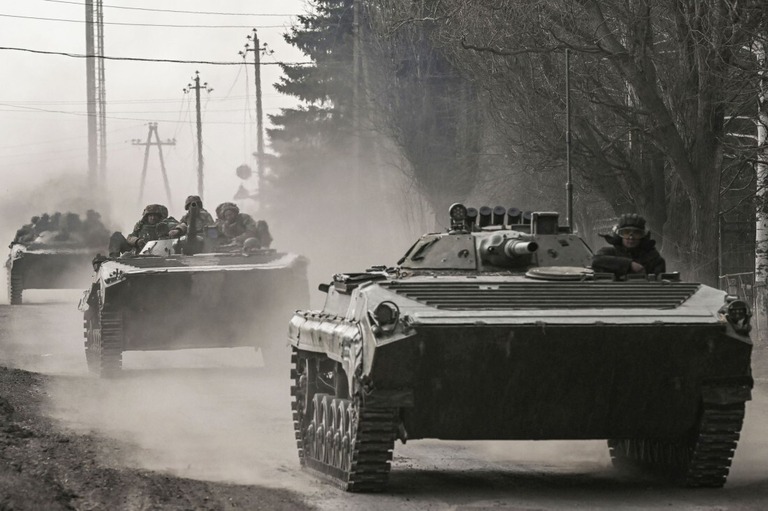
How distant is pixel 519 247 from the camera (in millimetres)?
10898

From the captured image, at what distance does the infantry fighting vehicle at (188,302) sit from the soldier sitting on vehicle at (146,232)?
193cm

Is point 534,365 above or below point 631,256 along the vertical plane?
below

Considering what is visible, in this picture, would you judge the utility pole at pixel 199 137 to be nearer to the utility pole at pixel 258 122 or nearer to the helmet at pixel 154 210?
the utility pole at pixel 258 122

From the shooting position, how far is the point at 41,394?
52.0 feet

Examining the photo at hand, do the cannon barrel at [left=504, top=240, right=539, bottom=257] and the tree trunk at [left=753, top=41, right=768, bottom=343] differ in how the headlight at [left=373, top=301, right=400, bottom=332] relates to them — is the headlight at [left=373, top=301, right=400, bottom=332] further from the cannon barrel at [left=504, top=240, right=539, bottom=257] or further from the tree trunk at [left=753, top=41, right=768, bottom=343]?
the tree trunk at [left=753, top=41, right=768, bottom=343]

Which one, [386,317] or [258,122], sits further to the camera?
[258,122]

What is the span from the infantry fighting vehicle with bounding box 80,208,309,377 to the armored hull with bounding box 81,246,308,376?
1cm

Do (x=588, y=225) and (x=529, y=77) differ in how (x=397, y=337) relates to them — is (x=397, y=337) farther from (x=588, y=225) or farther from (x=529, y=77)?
(x=588, y=225)

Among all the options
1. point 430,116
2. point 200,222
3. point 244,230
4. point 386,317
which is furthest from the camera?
point 430,116

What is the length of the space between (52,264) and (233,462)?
22.9 meters

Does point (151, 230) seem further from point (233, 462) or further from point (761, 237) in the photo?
point (233, 462)

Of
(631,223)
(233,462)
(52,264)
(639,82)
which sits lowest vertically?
(233,462)

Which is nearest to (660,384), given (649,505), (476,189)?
(649,505)

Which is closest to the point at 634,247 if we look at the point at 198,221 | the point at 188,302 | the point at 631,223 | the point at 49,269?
the point at 631,223
